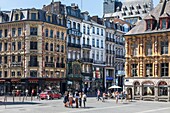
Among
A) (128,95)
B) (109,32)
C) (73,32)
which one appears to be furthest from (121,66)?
(128,95)

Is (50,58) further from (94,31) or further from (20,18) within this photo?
(94,31)

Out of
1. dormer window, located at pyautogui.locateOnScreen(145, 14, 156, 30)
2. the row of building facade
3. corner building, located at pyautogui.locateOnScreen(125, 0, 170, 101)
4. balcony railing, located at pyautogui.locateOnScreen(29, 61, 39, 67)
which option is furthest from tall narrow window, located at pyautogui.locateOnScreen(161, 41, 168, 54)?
balcony railing, located at pyautogui.locateOnScreen(29, 61, 39, 67)

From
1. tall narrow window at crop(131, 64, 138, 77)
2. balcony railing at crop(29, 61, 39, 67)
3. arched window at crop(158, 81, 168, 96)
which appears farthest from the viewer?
balcony railing at crop(29, 61, 39, 67)

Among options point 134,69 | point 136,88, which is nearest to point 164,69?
point 134,69

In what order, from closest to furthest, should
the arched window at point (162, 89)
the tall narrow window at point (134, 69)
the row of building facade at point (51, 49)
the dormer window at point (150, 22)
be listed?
the arched window at point (162, 89), the dormer window at point (150, 22), the tall narrow window at point (134, 69), the row of building facade at point (51, 49)

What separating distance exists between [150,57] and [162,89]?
17.7 feet

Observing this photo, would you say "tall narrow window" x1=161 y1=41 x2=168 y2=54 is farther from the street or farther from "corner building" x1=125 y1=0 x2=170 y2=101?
the street

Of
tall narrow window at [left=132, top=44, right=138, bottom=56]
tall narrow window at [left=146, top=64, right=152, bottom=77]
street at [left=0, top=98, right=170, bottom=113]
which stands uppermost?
tall narrow window at [left=132, top=44, right=138, bottom=56]

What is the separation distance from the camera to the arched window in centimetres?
5883

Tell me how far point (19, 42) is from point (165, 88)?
32.4 meters

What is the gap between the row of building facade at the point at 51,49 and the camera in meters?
76.6

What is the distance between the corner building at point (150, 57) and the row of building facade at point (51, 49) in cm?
2081

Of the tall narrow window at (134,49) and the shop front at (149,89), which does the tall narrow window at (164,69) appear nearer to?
the shop front at (149,89)

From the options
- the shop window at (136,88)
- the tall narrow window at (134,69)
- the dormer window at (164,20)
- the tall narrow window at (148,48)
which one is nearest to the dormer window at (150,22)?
the dormer window at (164,20)
